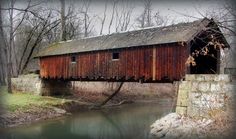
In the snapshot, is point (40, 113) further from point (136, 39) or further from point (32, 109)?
point (136, 39)

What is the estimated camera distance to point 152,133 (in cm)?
1306

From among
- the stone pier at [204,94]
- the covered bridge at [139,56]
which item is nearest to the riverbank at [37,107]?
the covered bridge at [139,56]

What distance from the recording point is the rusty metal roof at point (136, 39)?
46.5ft

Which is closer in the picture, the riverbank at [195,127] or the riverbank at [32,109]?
the riverbank at [195,127]

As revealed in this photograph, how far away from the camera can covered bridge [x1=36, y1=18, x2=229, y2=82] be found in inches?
560

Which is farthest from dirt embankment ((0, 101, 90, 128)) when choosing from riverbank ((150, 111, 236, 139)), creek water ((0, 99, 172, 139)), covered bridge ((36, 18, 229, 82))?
riverbank ((150, 111, 236, 139))

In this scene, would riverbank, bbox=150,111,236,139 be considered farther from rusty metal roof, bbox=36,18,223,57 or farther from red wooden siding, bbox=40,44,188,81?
rusty metal roof, bbox=36,18,223,57

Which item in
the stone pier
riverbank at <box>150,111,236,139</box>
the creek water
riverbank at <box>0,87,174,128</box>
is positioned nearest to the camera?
riverbank at <box>150,111,236,139</box>

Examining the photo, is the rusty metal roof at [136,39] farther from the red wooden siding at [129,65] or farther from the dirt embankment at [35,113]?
the dirt embankment at [35,113]

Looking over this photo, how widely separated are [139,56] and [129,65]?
0.83 m

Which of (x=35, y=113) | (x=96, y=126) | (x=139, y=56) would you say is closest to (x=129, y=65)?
(x=139, y=56)

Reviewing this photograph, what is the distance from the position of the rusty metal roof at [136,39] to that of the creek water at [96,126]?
411cm

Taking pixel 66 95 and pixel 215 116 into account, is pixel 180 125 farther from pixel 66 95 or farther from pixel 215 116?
pixel 66 95

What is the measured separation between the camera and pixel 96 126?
1689cm
